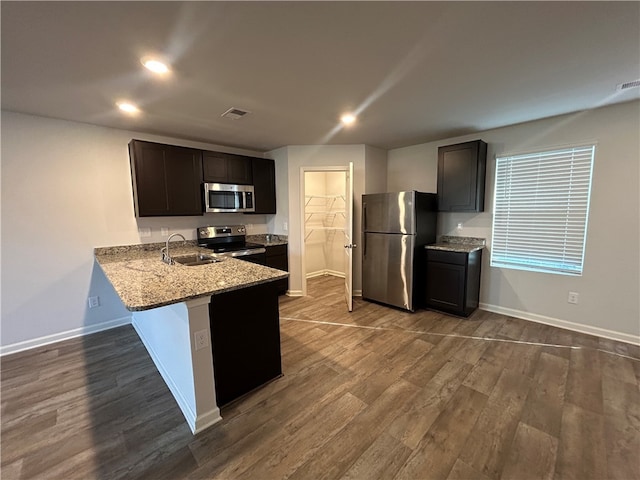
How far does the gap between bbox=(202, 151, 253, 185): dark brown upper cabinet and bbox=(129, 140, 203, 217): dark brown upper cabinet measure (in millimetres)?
110

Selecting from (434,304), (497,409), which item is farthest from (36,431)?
(434,304)

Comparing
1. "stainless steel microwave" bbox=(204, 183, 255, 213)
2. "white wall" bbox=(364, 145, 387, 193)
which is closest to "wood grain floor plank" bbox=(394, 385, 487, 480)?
"white wall" bbox=(364, 145, 387, 193)

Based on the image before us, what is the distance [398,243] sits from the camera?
11.9 ft

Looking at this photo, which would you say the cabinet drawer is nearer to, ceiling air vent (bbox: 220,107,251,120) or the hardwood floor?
the hardwood floor

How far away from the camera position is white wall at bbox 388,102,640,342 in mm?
2691

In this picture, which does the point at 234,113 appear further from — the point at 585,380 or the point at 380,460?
the point at 585,380

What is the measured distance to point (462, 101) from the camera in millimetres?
2531

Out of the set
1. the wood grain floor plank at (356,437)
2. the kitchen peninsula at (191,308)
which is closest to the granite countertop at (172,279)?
the kitchen peninsula at (191,308)

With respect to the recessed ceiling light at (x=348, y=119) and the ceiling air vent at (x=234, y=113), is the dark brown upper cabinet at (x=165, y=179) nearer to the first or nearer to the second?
the ceiling air vent at (x=234, y=113)

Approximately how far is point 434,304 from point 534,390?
62.0 inches

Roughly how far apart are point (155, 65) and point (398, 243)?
10.2ft

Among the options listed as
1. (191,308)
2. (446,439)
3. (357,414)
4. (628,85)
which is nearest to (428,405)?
(446,439)

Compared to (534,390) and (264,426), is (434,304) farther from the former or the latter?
(264,426)

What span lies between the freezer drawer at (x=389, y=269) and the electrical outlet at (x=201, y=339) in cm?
266
